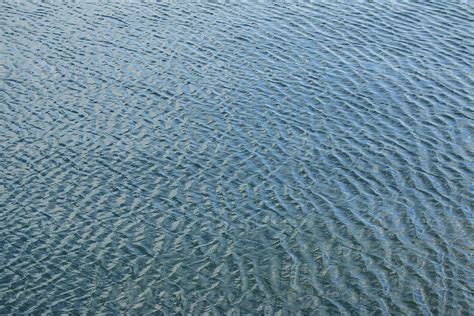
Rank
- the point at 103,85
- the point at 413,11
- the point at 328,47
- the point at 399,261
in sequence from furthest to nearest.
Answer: the point at 413,11, the point at 328,47, the point at 103,85, the point at 399,261

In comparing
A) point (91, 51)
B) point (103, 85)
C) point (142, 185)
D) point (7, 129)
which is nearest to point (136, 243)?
point (142, 185)

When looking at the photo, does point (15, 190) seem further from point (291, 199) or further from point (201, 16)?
point (201, 16)

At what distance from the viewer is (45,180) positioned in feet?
112

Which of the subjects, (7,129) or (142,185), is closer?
(142,185)

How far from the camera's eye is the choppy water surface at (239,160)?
27.6 meters

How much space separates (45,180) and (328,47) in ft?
72.2

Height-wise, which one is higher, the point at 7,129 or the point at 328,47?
the point at 328,47

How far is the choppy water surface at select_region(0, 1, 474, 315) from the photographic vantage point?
90.5 ft

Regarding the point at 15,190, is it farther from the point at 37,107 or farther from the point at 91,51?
the point at 91,51

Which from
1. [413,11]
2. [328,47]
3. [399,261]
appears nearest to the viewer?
[399,261]

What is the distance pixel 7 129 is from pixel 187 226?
45.7ft

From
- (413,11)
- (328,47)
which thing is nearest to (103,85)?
(328,47)

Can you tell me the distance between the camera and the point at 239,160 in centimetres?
3544

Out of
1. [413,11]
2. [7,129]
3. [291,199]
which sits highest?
[413,11]
